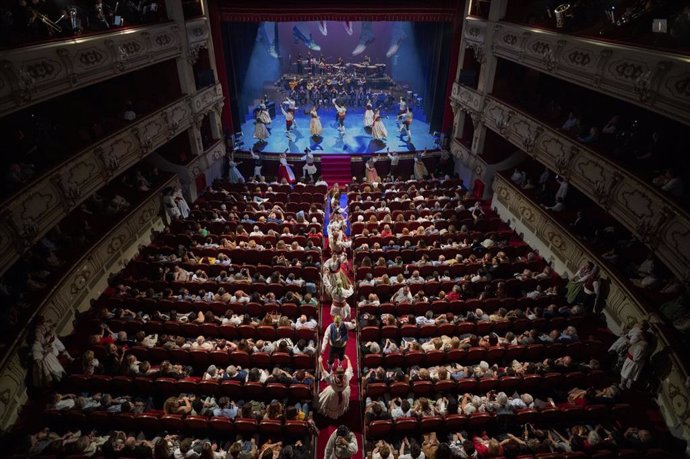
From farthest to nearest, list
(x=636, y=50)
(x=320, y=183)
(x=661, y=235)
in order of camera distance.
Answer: (x=320, y=183)
(x=636, y=50)
(x=661, y=235)

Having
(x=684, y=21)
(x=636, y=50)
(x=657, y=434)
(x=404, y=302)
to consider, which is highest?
(x=684, y=21)

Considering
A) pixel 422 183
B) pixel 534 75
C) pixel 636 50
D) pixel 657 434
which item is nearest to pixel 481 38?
pixel 534 75

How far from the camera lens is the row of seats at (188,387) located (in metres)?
6.01

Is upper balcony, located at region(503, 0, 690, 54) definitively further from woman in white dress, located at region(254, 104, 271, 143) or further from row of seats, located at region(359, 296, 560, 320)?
woman in white dress, located at region(254, 104, 271, 143)

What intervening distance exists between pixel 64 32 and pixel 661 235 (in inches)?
472

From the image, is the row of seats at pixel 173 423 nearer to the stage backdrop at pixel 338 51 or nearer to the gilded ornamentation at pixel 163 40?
the gilded ornamentation at pixel 163 40

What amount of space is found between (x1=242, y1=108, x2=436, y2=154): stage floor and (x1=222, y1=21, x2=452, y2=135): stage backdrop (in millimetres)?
818

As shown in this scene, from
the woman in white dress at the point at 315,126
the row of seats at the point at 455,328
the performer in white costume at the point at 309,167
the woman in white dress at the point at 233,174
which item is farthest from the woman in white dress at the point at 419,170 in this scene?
the row of seats at the point at 455,328

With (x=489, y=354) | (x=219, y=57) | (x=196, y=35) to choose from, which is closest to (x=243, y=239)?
(x=489, y=354)

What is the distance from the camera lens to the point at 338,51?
2122cm

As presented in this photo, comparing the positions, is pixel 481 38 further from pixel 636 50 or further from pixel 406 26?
pixel 406 26

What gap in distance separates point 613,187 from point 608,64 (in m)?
2.46

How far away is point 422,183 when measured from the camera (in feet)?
44.7

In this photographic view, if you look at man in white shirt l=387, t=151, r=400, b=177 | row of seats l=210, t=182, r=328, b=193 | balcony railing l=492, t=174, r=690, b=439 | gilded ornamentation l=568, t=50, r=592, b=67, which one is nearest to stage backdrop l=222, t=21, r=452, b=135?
man in white shirt l=387, t=151, r=400, b=177
